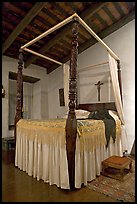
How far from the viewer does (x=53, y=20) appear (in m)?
3.96

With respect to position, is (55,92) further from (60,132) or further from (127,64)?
(60,132)

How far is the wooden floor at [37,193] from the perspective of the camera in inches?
76.7

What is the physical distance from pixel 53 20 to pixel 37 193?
3716mm

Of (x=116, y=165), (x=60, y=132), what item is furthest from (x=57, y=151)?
(x=116, y=165)

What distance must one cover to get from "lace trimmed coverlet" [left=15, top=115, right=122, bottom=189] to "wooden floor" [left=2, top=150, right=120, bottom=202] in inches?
4.3

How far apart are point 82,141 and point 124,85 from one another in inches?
109

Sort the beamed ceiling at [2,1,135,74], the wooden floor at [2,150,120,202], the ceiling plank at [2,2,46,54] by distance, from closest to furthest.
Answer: the wooden floor at [2,150,120,202]
the ceiling plank at [2,2,46,54]
the beamed ceiling at [2,1,135,74]

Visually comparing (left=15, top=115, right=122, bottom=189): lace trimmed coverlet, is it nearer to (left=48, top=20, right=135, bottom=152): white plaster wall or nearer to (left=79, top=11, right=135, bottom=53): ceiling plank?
(left=48, top=20, right=135, bottom=152): white plaster wall

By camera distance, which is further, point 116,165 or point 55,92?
point 55,92

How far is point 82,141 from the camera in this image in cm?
234

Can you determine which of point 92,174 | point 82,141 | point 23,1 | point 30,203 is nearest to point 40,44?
point 23,1

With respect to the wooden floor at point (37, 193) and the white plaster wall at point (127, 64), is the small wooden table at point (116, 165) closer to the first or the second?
the wooden floor at point (37, 193)

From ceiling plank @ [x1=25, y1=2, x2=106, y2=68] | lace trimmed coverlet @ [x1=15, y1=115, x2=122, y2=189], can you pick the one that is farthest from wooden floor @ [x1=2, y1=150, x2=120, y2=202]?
ceiling plank @ [x1=25, y1=2, x2=106, y2=68]

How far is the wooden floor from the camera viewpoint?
1949 millimetres
